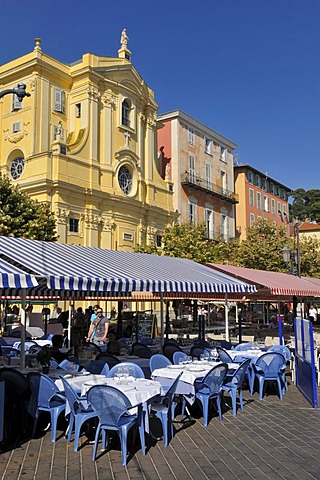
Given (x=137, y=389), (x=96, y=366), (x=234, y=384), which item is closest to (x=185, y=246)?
(x=96, y=366)

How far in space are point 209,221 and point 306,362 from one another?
3340cm

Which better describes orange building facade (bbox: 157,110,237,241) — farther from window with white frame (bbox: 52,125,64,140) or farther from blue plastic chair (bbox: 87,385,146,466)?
blue plastic chair (bbox: 87,385,146,466)

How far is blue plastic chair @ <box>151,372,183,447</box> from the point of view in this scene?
677 centimetres

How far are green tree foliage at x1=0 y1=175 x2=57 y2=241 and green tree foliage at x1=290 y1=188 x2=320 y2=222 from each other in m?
62.6

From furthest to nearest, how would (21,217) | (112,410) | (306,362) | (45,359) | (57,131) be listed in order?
(57,131) < (21,217) < (306,362) < (45,359) < (112,410)

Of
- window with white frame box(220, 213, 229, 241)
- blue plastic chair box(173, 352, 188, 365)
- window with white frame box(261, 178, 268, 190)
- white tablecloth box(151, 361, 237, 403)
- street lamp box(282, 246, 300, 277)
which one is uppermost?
window with white frame box(261, 178, 268, 190)

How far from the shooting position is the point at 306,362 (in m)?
9.91

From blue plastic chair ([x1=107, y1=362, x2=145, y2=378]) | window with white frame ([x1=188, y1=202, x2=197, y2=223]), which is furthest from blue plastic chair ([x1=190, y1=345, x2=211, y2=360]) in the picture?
window with white frame ([x1=188, y1=202, x2=197, y2=223])

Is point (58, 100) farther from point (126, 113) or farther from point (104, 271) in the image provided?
point (104, 271)

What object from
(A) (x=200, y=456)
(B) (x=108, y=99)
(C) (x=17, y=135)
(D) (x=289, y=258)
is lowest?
(A) (x=200, y=456)

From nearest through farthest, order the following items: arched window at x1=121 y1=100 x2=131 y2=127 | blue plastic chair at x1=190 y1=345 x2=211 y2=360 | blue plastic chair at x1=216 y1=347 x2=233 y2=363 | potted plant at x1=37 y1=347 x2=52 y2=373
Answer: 1. potted plant at x1=37 y1=347 x2=52 y2=373
2. blue plastic chair at x1=216 y1=347 x2=233 y2=363
3. blue plastic chair at x1=190 y1=345 x2=211 y2=360
4. arched window at x1=121 y1=100 x2=131 y2=127

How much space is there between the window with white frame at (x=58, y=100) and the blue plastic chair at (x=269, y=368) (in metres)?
24.8

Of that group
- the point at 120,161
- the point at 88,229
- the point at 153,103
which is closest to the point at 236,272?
the point at 88,229

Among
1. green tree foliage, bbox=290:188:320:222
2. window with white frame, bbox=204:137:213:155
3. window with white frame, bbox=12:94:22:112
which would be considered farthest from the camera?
green tree foliage, bbox=290:188:320:222
